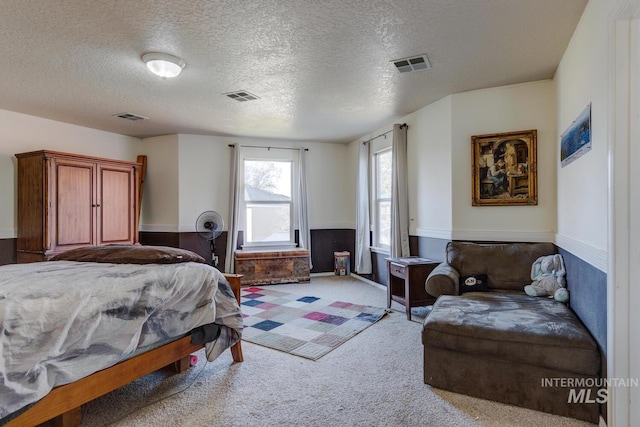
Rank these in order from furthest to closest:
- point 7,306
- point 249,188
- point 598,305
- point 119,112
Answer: point 249,188 < point 119,112 < point 598,305 < point 7,306

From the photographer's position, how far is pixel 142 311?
1.96m

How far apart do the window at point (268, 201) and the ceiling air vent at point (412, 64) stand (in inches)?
125

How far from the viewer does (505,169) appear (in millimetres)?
3387

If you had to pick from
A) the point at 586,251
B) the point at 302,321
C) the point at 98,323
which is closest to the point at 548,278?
the point at 586,251

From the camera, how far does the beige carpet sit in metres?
1.89

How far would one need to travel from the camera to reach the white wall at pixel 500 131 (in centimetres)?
321

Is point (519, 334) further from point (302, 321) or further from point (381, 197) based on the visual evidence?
point (381, 197)

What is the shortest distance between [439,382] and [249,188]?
429 cm

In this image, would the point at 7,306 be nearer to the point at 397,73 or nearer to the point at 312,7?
the point at 312,7

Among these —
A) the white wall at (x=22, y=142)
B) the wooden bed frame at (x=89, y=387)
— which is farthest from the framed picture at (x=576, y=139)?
the white wall at (x=22, y=142)

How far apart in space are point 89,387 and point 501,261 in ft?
10.1

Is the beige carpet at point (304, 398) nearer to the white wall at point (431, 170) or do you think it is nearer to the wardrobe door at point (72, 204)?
the white wall at point (431, 170)

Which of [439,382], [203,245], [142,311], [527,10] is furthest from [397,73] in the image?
[203,245]

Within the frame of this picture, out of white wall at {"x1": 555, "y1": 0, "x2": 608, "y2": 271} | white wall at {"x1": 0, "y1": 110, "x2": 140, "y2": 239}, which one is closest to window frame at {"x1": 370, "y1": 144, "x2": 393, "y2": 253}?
white wall at {"x1": 555, "y1": 0, "x2": 608, "y2": 271}
